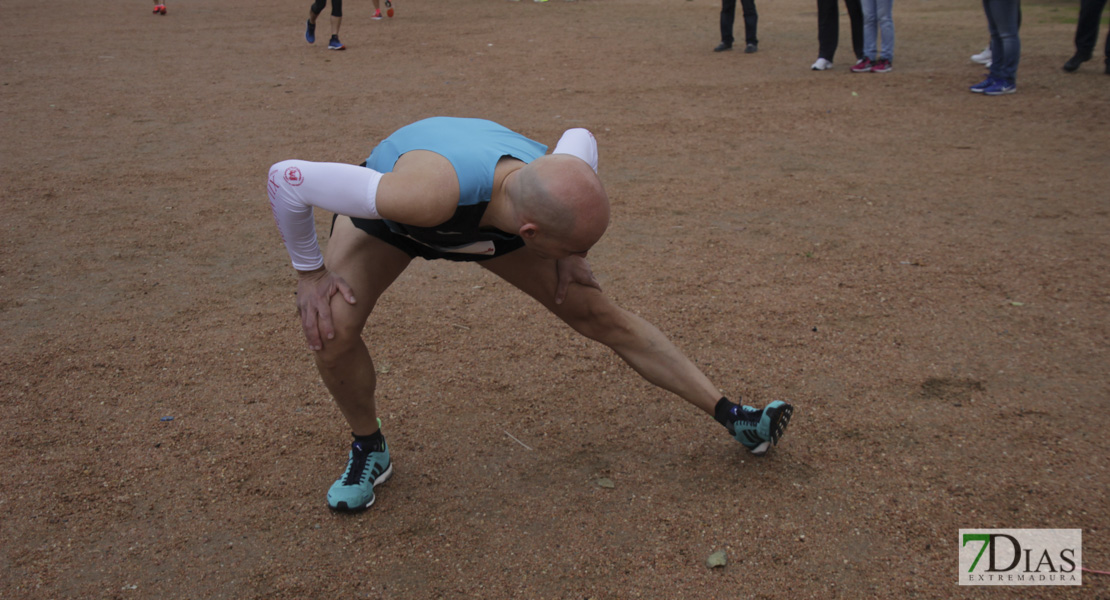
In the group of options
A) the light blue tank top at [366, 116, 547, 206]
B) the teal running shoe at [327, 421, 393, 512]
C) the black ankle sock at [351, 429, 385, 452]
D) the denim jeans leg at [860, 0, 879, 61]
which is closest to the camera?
the light blue tank top at [366, 116, 547, 206]

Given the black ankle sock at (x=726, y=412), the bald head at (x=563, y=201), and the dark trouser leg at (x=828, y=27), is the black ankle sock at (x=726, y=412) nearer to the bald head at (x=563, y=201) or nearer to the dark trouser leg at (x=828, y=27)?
the bald head at (x=563, y=201)

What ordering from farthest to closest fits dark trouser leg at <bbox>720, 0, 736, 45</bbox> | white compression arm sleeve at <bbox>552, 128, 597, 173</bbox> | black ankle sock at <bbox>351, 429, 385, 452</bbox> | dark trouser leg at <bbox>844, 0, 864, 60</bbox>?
1. dark trouser leg at <bbox>720, 0, 736, 45</bbox>
2. dark trouser leg at <bbox>844, 0, 864, 60</bbox>
3. black ankle sock at <bbox>351, 429, 385, 452</bbox>
4. white compression arm sleeve at <bbox>552, 128, 597, 173</bbox>

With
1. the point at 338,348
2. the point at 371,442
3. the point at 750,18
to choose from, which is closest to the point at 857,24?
the point at 750,18

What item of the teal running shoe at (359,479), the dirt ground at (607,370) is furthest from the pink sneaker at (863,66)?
the teal running shoe at (359,479)

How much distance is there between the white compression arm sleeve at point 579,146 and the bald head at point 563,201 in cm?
30

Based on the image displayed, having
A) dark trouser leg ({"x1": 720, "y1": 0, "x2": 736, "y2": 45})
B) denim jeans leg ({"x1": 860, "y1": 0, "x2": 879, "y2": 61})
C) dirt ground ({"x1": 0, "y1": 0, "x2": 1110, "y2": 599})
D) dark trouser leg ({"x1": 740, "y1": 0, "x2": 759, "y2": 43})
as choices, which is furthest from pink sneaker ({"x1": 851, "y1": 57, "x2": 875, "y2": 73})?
dark trouser leg ({"x1": 720, "y1": 0, "x2": 736, "y2": 45})

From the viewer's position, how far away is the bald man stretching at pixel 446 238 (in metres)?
2.44

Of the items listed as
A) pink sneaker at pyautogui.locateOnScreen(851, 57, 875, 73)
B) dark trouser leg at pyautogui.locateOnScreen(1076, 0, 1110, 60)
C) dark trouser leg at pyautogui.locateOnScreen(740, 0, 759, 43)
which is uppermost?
dark trouser leg at pyautogui.locateOnScreen(740, 0, 759, 43)

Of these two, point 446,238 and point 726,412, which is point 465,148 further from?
point 726,412

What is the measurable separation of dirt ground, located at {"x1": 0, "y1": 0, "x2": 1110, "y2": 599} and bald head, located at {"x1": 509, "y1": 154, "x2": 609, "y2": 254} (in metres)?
1.10

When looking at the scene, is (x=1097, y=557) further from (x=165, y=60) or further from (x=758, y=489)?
(x=165, y=60)

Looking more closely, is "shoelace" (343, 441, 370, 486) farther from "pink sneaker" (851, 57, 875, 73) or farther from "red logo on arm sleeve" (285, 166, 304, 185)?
"pink sneaker" (851, 57, 875, 73)

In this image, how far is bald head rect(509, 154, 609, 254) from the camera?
7.98ft

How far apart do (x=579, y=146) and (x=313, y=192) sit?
0.94 meters
